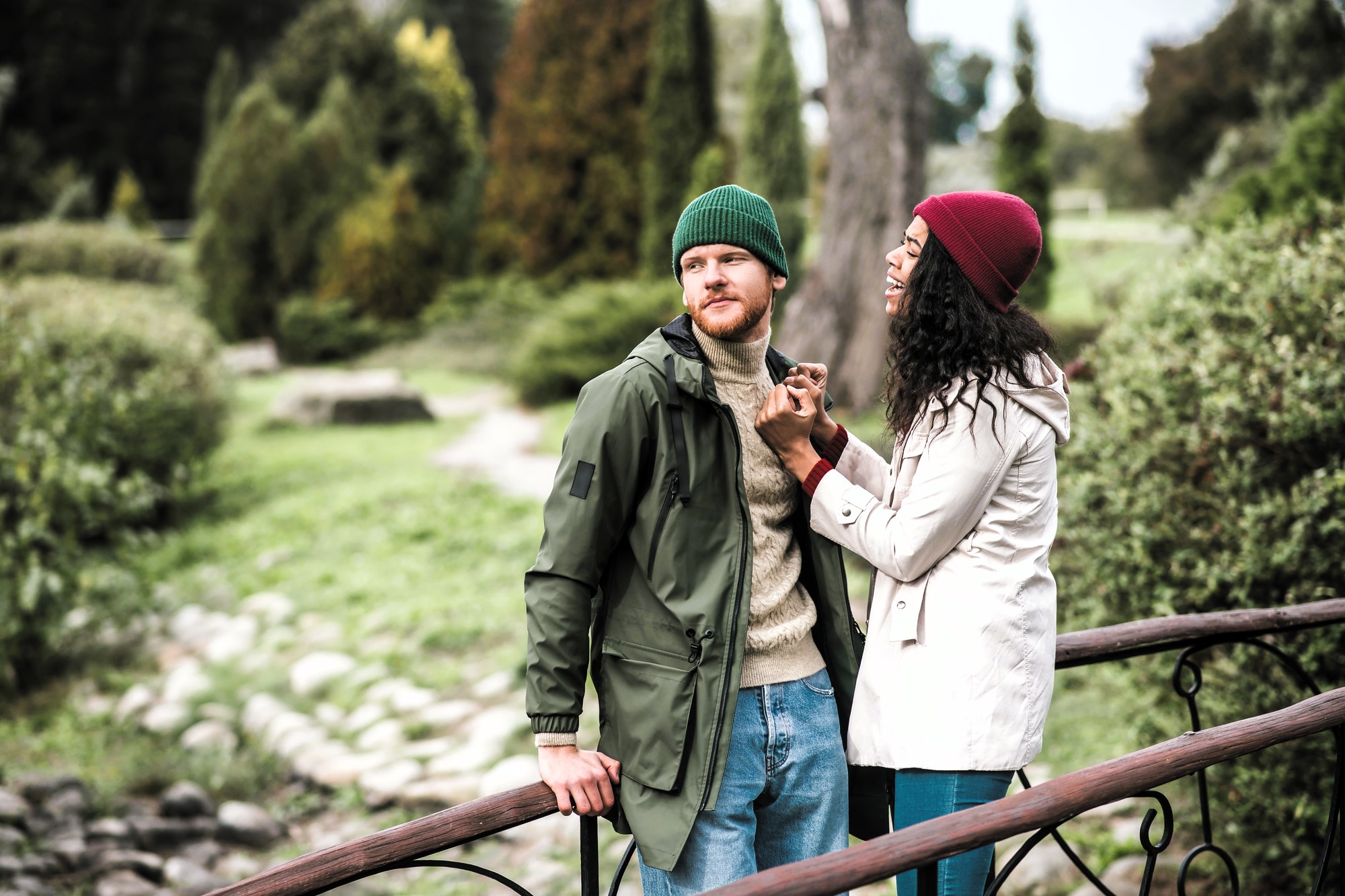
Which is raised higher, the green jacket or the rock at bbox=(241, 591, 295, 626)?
the green jacket

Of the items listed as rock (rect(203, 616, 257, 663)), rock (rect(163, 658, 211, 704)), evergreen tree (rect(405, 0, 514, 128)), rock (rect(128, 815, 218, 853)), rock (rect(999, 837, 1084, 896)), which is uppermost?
evergreen tree (rect(405, 0, 514, 128))

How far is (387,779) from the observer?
5.07m

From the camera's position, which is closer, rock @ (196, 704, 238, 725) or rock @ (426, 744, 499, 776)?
rock @ (426, 744, 499, 776)

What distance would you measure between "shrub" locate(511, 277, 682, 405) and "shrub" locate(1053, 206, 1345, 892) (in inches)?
351

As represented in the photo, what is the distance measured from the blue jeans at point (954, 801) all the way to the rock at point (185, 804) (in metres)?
4.21

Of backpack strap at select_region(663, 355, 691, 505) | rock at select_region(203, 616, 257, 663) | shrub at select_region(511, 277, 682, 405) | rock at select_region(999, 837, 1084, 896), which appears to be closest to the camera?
backpack strap at select_region(663, 355, 691, 505)

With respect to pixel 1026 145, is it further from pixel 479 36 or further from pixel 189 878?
pixel 479 36

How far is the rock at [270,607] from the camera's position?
7.00 meters

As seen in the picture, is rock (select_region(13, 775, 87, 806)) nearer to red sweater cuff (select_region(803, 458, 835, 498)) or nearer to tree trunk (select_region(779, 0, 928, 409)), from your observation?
red sweater cuff (select_region(803, 458, 835, 498))

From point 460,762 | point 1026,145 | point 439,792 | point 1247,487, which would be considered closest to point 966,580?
point 1247,487

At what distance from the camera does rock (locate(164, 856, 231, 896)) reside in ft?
14.1

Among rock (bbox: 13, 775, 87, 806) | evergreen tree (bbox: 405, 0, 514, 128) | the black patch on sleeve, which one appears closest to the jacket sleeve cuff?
the black patch on sleeve

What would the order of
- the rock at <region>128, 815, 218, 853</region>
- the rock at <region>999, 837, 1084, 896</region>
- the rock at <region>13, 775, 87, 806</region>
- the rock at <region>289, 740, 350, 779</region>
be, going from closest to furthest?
the rock at <region>999, 837, 1084, 896</region> < the rock at <region>128, 815, 218, 853</region> < the rock at <region>13, 775, 87, 806</region> < the rock at <region>289, 740, 350, 779</region>

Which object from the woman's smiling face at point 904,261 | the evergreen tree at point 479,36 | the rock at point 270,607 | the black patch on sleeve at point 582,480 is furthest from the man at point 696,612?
the evergreen tree at point 479,36
